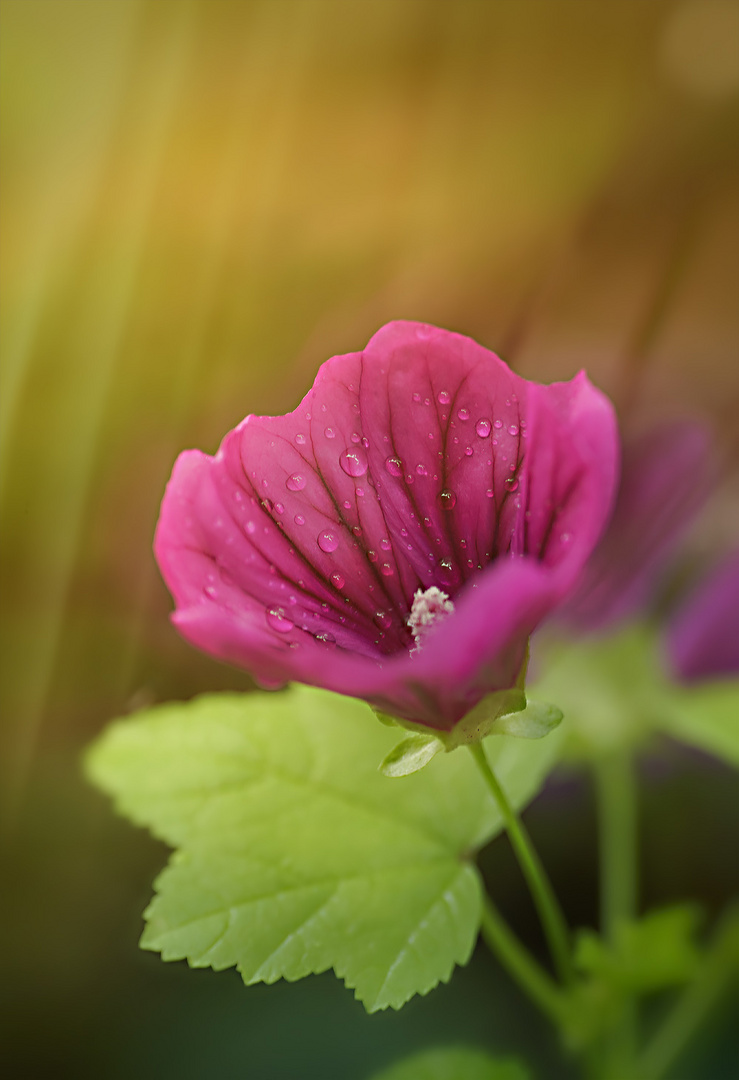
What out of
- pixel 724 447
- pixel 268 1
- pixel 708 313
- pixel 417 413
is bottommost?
pixel 724 447

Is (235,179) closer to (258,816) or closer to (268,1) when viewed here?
(268,1)

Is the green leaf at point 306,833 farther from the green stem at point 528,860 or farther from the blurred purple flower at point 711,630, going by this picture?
the blurred purple flower at point 711,630

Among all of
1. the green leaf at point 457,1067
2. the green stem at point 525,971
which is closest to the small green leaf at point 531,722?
the green stem at point 525,971

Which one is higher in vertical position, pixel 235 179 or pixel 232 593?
pixel 235 179

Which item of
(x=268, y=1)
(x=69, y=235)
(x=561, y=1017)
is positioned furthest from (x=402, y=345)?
(x=268, y=1)

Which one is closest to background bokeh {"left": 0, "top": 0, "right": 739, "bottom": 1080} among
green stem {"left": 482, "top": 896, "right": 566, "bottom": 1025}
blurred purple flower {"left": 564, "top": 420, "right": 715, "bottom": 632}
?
blurred purple flower {"left": 564, "top": 420, "right": 715, "bottom": 632}

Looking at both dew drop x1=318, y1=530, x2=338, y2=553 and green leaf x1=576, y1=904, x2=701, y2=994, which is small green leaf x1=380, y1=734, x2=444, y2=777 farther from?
green leaf x1=576, y1=904, x2=701, y2=994
